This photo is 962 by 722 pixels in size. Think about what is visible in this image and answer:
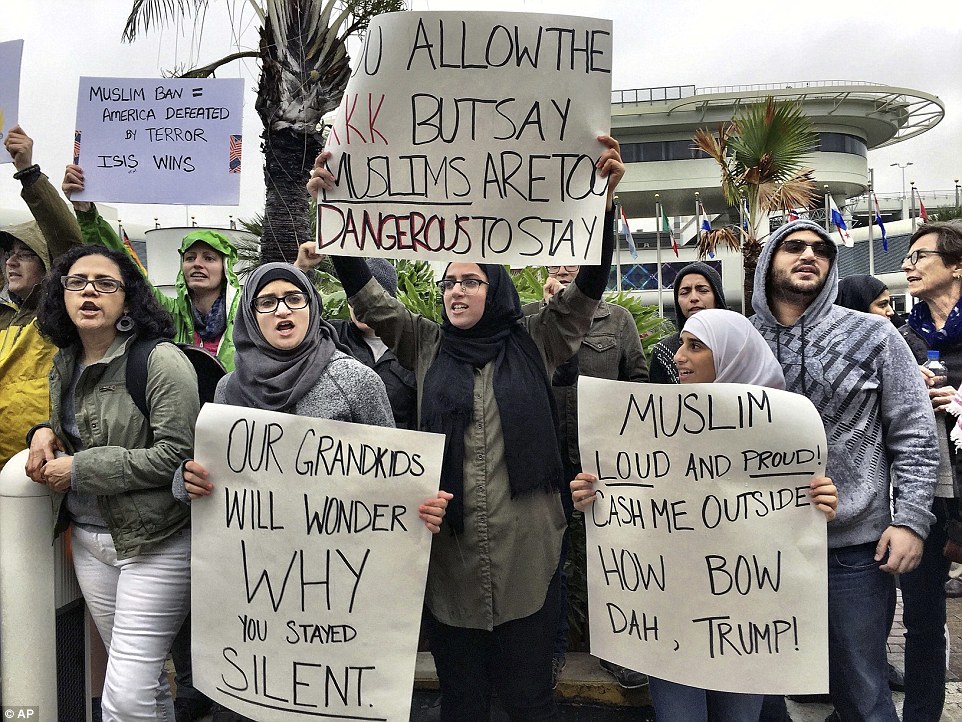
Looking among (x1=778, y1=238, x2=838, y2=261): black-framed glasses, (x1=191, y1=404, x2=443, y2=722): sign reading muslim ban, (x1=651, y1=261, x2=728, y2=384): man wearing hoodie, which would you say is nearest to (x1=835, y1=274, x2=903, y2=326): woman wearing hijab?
(x1=651, y1=261, x2=728, y2=384): man wearing hoodie

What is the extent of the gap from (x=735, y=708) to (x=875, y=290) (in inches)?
116

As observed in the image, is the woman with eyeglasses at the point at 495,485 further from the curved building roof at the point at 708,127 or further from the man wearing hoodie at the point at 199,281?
the curved building roof at the point at 708,127

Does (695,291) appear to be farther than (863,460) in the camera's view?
Yes

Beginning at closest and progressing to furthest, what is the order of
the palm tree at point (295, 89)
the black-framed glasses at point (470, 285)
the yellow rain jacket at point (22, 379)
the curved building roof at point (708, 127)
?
the black-framed glasses at point (470, 285), the yellow rain jacket at point (22, 379), the palm tree at point (295, 89), the curved building roof at point (708, 127)

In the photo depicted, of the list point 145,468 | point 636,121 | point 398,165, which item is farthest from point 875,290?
point 636,121

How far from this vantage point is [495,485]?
2576mm

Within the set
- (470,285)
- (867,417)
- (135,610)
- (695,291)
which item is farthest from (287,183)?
(867,417)

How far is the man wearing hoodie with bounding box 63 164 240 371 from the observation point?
368 centimetres

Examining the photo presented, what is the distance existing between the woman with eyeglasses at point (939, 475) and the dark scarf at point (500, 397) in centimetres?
143

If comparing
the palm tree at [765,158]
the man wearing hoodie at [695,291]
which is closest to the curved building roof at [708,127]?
the palm tree at [765,158]

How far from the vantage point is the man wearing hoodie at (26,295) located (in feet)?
10.3

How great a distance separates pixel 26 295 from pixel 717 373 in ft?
9.82

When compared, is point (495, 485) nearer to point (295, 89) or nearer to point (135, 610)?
point (135, 610)

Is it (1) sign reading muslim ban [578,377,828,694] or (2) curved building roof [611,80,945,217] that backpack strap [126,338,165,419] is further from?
(2) curved building roof [611,80,945,217]
